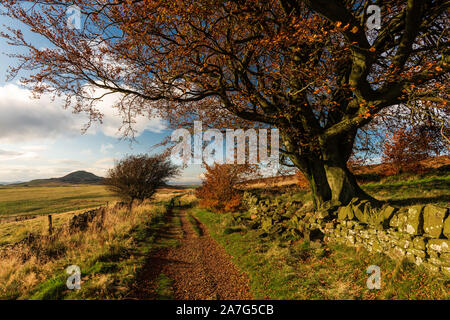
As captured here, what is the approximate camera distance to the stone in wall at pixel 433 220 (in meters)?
A: 3.81

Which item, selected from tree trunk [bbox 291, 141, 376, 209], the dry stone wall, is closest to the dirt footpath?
the dry stone wall

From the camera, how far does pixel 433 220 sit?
3959 mm

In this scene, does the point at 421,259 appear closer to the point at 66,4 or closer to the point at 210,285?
the point at 210,285

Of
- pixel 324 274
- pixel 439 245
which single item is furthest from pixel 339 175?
pixel 324 274

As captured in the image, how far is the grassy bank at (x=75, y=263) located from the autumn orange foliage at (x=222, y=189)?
7.99 metres

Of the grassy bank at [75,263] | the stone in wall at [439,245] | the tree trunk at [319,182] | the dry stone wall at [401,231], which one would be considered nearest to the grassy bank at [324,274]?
the dry stone wall at [401,231]

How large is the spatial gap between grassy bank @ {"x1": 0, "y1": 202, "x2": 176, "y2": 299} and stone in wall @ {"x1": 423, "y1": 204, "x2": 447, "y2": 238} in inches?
287

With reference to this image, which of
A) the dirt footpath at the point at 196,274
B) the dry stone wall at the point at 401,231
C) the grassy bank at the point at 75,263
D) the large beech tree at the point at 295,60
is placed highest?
the large beech tree at the point at 295,60

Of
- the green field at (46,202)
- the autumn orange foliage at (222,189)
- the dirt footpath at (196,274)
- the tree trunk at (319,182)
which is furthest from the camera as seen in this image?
the green field at (46,202)

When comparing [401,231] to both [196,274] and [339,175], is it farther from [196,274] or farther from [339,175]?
[196,274]

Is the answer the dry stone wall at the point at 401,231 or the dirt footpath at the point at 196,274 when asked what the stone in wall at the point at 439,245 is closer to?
the dry stone wall at the point at 401,231

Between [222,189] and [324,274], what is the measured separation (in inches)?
492
